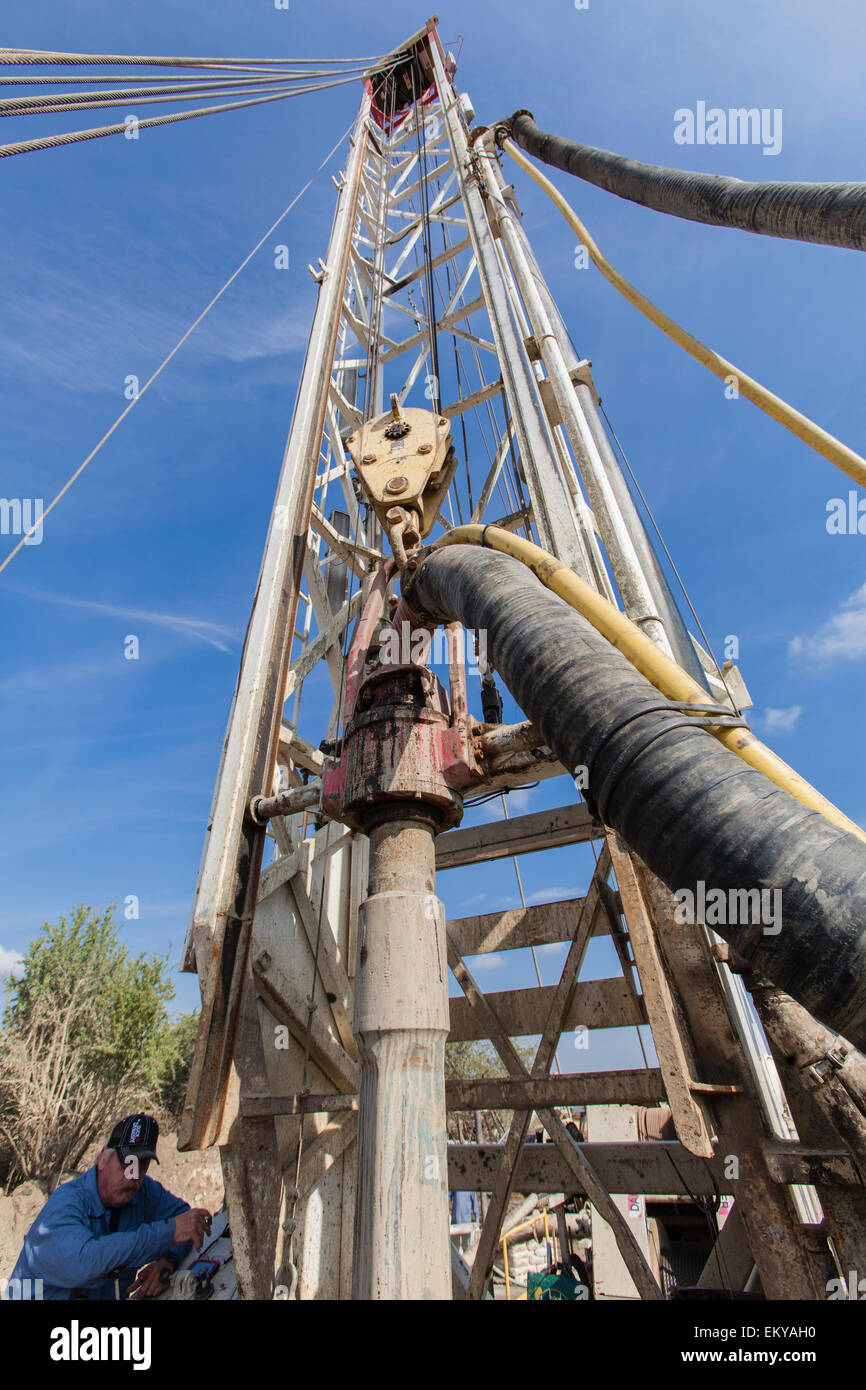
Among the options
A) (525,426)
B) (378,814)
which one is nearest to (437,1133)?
(378,814)

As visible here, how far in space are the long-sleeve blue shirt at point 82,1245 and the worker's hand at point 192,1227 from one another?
38 millimetres

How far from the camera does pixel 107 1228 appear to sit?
395cm

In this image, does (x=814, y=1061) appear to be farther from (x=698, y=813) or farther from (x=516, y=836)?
(x=516, y=836)

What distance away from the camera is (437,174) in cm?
981

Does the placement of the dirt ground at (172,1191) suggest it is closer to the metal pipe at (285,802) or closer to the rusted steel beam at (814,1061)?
the metal pipe at (285,802)

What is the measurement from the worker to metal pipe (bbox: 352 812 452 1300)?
234 cm

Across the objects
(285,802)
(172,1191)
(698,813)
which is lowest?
(172,1191)

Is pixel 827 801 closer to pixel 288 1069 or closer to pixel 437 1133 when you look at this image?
pixel 437 1133

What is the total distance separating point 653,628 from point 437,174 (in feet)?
30.3

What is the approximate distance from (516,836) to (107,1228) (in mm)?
3684

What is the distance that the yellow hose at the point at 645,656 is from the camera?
1.75m

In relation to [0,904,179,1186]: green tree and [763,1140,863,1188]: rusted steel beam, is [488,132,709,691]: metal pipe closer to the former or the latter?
[763,1140,863,1188]: rusted steel beam

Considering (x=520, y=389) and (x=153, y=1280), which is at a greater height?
(x=520, y=389)

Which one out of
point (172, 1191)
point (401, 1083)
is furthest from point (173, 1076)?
point (401, 1083)
